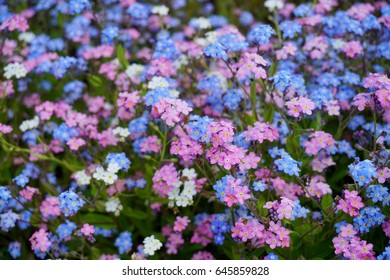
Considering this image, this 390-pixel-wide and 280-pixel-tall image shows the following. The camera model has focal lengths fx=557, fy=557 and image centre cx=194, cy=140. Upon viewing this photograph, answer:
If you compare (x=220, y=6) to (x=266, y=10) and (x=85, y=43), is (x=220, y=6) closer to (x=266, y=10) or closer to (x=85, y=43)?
(x=266, y=10)

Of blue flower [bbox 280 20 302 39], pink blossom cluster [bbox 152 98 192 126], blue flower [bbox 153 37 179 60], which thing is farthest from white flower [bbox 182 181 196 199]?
blue flower [bbox 280 20 302 39]

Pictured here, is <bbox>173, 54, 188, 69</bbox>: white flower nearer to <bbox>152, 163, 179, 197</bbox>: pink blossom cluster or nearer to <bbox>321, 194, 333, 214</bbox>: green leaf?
<bbox>152, 163, 179, 197</bbox>: pink blossom cluster

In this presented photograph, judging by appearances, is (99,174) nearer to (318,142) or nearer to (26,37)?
(318,142)

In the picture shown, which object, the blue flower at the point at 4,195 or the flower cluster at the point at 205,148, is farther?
the blue flower at the point at 4,195

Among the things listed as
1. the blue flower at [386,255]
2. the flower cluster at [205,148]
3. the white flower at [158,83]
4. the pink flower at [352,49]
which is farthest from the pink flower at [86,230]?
the pink flower at [352,49]

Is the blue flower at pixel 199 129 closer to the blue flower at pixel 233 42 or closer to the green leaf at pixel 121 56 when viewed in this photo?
the blue flower at pixel 233 42

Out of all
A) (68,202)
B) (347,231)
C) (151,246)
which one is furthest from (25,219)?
(347,231)
